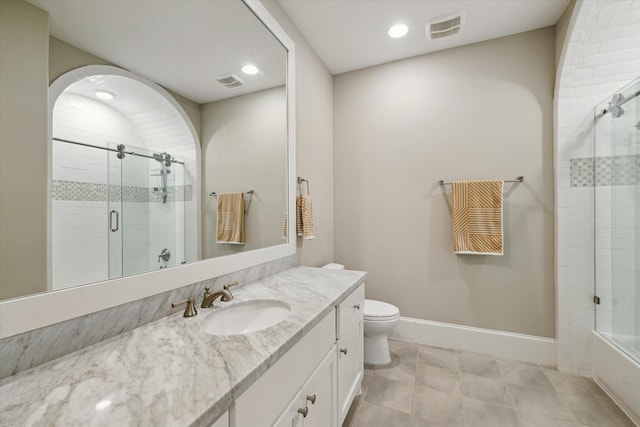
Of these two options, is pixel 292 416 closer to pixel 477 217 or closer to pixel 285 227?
pixel 285 227

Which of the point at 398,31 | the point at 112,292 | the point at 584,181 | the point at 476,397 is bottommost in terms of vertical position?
the point at 476,397

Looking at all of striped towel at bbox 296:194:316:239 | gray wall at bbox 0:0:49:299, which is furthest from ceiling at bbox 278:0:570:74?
gray wall at bbox 0:0:49:299

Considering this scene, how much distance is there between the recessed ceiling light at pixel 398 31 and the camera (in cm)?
211

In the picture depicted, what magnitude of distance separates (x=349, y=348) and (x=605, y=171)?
2.21m

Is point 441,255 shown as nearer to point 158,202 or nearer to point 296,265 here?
point 296,265

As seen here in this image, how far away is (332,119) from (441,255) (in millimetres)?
1729

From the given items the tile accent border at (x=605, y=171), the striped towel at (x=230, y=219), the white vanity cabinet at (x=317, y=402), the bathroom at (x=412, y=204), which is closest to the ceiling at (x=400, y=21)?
the bathroom at (x=412, y=204)

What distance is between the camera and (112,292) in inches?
34.9

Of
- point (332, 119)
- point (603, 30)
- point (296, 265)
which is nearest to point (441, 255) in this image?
point (296, 265)

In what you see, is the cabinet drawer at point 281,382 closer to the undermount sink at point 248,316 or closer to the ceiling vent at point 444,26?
the undermount sink at point 248,316

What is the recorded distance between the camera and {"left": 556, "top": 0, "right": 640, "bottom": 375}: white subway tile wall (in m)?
1.87

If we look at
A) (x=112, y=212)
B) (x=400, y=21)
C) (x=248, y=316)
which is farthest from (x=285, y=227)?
(x=400, y=21)

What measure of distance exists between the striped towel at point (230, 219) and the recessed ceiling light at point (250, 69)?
74 cm

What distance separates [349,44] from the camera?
2.33 meters
